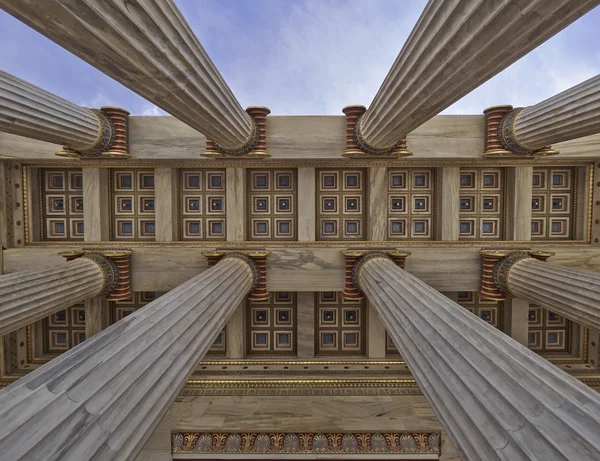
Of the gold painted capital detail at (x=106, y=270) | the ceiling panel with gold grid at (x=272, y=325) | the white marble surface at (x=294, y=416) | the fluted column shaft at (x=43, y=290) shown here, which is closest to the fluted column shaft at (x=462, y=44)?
the ceiling panel with gold grid at (x=272, y=325)

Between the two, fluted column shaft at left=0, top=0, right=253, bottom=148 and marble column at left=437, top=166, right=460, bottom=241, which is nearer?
fluted column shaft at left=0, top=0, right=253, bottom=148

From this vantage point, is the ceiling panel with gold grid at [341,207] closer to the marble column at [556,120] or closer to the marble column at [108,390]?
the marble column at [556,120]

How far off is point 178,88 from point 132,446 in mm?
4732

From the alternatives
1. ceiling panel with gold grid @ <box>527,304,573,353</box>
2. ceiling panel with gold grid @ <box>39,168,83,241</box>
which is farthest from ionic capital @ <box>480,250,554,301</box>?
ceiling panel with gold grid @ <box>39,168,83,241</box>

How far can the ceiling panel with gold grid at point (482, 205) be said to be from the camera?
9477 mm

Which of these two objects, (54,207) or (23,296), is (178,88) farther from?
(54,207)

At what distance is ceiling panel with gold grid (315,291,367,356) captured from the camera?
1020 cm

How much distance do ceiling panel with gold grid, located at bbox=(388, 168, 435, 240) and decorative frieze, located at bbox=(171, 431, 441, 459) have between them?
5556 mm

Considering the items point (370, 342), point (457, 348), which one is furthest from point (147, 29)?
point (370, 342)

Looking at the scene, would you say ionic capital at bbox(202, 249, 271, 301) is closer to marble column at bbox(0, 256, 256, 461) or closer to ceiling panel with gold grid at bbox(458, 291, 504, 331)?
marble column at bbox(0, 256, 256, 461)

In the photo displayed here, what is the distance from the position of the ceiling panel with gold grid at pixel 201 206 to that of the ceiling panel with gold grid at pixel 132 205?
101cm

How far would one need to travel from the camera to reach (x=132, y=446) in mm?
3205

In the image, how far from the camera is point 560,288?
6648 mm

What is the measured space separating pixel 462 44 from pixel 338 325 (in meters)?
8.73
